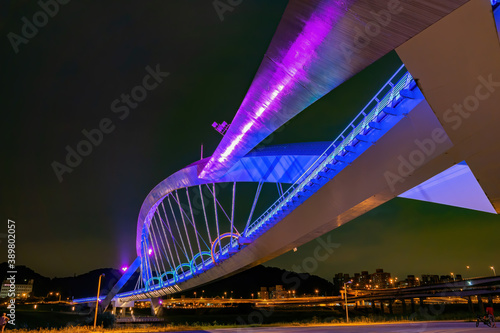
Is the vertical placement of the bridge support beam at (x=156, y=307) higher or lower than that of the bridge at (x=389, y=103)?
lower

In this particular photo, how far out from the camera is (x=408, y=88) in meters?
10.2

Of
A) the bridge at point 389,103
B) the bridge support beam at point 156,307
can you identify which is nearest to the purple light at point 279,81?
the bridge at point 389,103

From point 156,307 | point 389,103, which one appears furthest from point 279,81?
point 156,307

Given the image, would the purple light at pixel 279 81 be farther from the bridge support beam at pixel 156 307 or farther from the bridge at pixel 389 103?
the bridge support beam at pixel 156 307

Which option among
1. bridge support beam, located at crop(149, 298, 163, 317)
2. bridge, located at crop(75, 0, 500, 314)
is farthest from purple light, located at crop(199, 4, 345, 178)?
bridge support beam, located at crop(149, 298, 163, 317)

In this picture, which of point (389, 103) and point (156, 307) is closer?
point (389, 103)

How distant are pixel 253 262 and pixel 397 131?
20.6m

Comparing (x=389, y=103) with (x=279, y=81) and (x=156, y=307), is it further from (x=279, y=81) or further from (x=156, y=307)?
(x=156, y=307)

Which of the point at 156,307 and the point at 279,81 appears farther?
the point at 156,307

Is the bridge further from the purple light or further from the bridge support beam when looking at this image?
the bridge support beam

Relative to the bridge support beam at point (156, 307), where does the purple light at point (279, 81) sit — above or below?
above

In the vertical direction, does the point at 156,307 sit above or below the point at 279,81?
below

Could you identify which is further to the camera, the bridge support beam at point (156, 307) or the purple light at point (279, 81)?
the bridge support beam at point (156, 307)

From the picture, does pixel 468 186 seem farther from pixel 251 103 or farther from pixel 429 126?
pixel 251 103
